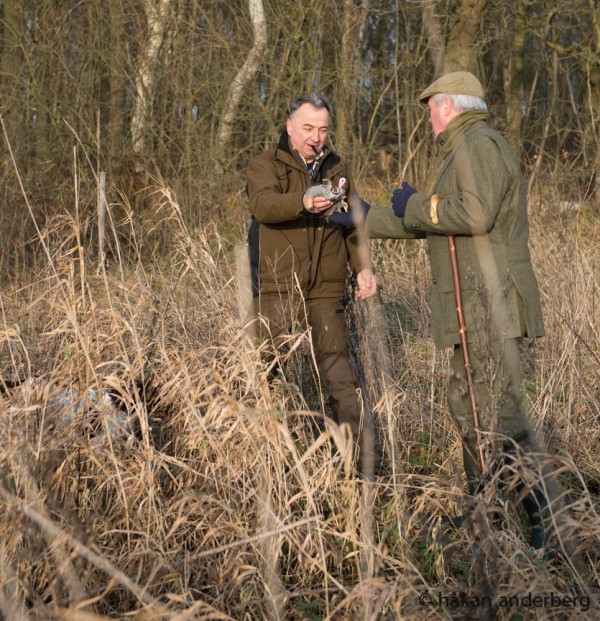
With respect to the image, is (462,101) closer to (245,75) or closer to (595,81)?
(245,75)

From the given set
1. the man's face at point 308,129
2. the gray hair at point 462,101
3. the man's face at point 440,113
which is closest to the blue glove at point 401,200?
the man's face at point 440,113

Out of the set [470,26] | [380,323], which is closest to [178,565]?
[380,323]

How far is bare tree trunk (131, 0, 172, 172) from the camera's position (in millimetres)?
10383

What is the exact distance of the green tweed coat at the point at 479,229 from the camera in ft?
10.5

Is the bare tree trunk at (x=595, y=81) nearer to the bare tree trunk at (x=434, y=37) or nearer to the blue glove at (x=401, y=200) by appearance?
the bare tree trunk at (x=434, y=37)

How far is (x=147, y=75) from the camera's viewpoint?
1059cm

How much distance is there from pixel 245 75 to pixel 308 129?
7.07 meters

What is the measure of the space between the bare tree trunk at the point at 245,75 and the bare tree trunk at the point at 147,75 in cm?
93

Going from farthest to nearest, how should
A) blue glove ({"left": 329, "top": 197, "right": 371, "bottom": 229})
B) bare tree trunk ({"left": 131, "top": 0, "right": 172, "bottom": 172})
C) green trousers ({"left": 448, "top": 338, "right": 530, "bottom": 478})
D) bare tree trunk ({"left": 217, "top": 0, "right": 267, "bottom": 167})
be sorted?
bare tree trunk ({"left": 217, "top": 0, "right": 267, "bottom": 167})
bare tree trunk ({"left": 131, "top": 0, "right": 172, "bottom": 172})
blue glove ({"left": 329, "top": 197, "right": 371, "bottom": 229})
green trousers ({"left": 448, "top": 338, "right": 530, "bottom": 478})

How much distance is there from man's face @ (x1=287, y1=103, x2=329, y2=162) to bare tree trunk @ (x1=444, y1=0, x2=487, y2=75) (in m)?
6.17

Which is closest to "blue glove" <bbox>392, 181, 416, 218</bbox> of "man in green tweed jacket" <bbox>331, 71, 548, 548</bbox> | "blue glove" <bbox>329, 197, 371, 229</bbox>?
"man in green tweed jacket" <bbox>331, 71, 548, 548</bbox>

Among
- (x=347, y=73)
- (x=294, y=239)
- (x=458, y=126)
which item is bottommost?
(x=294, y=239)

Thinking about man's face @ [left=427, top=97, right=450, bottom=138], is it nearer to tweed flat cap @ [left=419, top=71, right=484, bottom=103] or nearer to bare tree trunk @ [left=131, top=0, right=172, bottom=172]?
tweed flat cap @ [left=419, top=71, right=484, bottom=103]

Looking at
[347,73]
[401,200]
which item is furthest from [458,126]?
[347,73]
